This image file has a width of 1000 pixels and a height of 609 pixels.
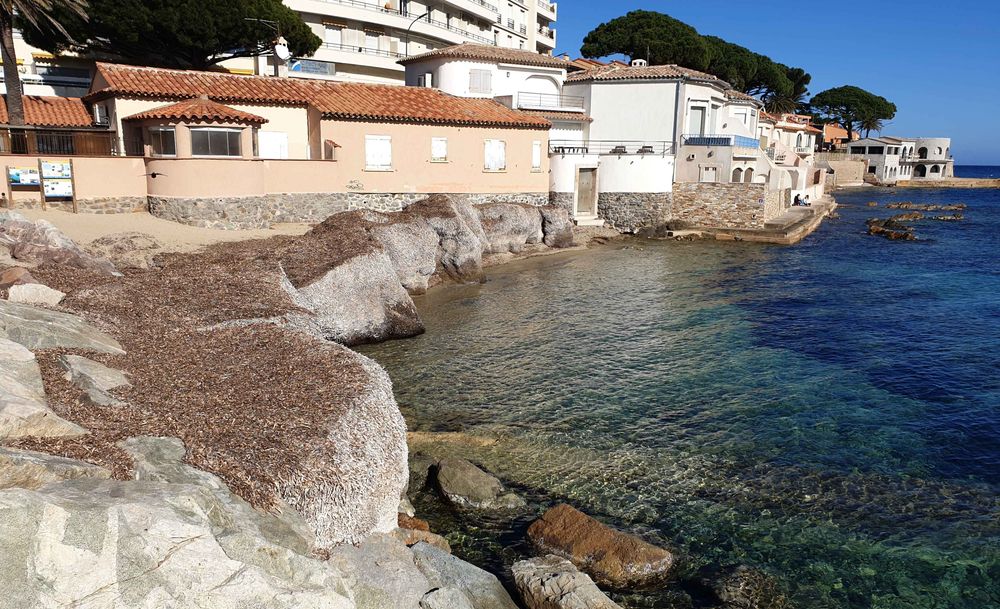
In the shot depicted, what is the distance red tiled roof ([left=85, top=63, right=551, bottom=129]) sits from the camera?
1216 inches

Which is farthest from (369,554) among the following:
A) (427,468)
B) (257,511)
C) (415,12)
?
(415,12)

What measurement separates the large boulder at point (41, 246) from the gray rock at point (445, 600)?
1591cm

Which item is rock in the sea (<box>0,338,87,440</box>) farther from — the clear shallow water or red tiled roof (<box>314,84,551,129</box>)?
red tiled roof (<box>314,84,551,129</box>)

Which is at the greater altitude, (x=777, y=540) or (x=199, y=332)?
(x=199, y=332)

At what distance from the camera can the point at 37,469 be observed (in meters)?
6.92

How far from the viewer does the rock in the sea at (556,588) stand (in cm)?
935

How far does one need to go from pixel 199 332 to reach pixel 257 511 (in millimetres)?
7534

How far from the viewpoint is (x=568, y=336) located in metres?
23.5

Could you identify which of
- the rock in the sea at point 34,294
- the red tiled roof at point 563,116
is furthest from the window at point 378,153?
the rock in the sea at point 34,294

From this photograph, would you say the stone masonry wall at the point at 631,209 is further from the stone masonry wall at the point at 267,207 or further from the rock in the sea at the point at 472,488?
the rock in the sea at the point at 472,488

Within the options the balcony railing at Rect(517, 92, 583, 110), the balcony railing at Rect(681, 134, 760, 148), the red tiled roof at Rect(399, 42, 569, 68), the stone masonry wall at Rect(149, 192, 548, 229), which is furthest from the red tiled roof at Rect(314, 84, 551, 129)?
the balcony railing at Rect(681, 134, 760, 148)

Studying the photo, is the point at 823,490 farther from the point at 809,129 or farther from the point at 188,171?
the point at 809,129

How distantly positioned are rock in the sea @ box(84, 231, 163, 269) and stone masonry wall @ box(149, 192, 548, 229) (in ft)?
9.84

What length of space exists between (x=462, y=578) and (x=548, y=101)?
154ft
